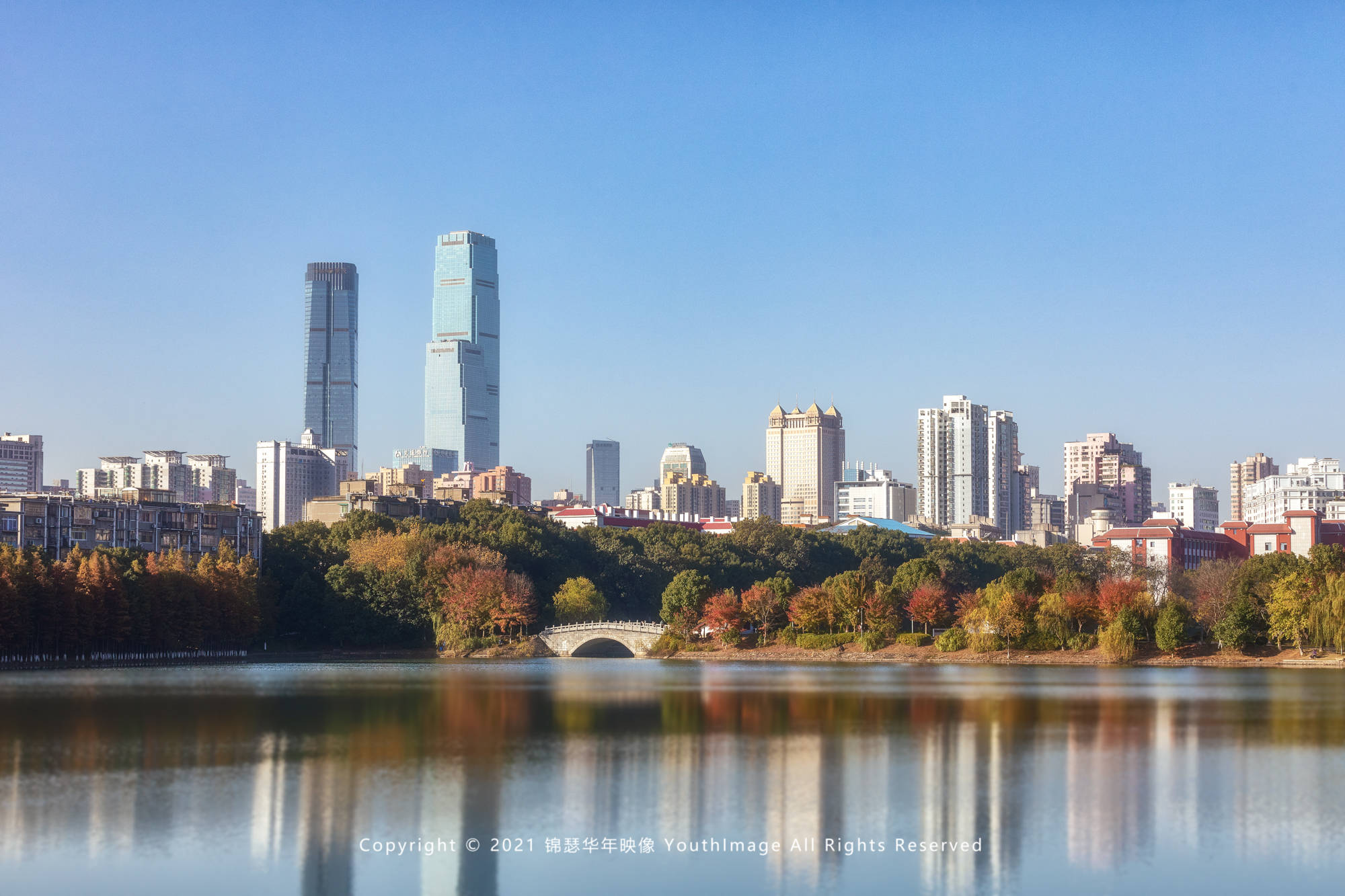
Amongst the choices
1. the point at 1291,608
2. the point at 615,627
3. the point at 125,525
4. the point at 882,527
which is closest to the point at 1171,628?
the point at 1291,608

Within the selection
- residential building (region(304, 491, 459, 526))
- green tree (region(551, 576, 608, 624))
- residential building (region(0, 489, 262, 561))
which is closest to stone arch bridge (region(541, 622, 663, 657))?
green tree (region(551, 576, 608, 624))

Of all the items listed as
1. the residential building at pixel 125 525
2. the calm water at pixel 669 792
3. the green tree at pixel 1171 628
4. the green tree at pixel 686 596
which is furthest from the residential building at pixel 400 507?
the calm water at pixel 669 792

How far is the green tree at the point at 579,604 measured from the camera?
97.6 m

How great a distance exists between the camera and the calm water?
22047 millimetres

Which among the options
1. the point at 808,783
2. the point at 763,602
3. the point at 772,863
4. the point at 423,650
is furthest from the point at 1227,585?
the point at 772,863

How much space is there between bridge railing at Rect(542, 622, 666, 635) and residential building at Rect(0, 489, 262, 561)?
21495mm

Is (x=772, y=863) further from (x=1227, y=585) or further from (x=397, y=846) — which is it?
(x=1227, y=585)

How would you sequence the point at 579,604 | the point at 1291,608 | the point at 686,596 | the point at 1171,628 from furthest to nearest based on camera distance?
the point at 579,604
the point at 686,596
the point at 1171,628
the point at 1291,608

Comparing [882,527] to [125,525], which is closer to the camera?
[125,525]

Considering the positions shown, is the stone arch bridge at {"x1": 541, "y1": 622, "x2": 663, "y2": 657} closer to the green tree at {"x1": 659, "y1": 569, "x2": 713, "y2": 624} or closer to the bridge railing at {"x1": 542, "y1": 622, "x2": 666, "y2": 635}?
the bridge railing at {"x1": 542, "y1": 622, "x2": 666, "y2": 635}

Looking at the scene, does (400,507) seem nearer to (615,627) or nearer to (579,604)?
(579,604)

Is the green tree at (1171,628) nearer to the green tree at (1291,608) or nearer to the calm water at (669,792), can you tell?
the green tree at (1291,608)

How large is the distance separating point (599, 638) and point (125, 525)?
32.7 m

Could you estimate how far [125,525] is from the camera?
3836 inches
